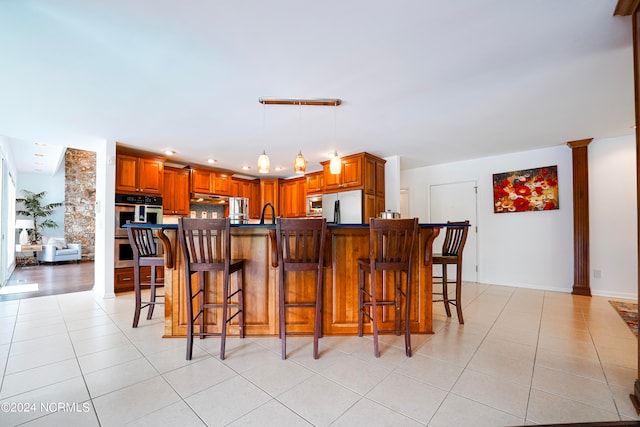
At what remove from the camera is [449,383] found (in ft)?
5.43

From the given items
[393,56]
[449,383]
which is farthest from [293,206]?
[449,383]

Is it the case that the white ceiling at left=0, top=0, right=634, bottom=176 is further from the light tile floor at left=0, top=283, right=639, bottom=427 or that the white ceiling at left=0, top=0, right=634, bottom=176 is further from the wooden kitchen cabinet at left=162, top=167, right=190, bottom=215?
the light tile floor at left=0, top=283, right=639, bottom=427

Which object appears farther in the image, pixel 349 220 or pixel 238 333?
pixel 349 220

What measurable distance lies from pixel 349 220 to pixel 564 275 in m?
3.49

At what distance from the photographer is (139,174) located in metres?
4.37

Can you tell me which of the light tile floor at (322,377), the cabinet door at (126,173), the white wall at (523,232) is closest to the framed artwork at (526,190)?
the white wall at (523,232)

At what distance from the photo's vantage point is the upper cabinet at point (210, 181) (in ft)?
17.4

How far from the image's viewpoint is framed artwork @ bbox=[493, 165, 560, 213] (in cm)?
425

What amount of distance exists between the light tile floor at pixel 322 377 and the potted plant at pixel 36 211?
281 inches

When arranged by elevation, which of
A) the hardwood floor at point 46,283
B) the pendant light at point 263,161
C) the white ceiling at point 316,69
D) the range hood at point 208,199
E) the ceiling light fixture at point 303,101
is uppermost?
the white ceiling at point 316,69

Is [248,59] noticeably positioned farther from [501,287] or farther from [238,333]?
[501,287]

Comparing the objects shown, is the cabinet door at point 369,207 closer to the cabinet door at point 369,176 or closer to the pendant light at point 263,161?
the cabinet door at point 369,176

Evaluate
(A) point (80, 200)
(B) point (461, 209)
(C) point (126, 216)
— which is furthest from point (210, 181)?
(A) point (80, 200)

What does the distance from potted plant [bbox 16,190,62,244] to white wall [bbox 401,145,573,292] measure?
435 inches
